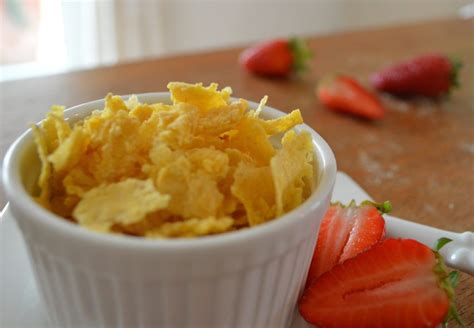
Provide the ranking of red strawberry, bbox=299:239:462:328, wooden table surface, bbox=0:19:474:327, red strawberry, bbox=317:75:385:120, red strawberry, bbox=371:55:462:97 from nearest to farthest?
red strawberry, bbox=299:239:462:328 → wooden table surface, bbox=0:19:474:327 → red strawberry, bbox=317:75:385:120 → red strawberry, bbox=371:55:462:97

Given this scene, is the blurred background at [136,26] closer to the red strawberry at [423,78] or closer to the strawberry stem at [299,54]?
the red strawberry at [423,78]

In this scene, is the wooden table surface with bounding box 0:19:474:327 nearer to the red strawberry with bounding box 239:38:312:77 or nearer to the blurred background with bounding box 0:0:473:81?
the red strawberry with bounding box 239:38:312:77

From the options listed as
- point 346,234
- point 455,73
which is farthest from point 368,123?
point 346,234

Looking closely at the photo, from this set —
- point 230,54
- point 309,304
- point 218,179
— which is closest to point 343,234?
point 309,304

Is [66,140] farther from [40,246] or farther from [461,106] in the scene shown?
[461,106]

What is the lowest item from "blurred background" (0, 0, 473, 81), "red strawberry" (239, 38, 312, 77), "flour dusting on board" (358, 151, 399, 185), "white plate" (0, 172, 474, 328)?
"blurred background" (0, 0, 473, 81)

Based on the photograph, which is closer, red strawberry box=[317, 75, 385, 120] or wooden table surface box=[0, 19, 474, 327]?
wooden table surface box=[0, 19, 474, 327]

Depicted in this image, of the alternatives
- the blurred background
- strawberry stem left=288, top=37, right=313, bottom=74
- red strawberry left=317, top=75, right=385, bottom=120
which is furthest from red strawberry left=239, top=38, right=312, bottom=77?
the blurred background
